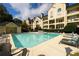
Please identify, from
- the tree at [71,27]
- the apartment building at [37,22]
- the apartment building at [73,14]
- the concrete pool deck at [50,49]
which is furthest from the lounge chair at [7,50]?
the apartment building at [73,14]

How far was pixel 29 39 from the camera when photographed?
3092 mm

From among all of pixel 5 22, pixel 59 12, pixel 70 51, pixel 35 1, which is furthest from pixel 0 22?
pixel 70 51

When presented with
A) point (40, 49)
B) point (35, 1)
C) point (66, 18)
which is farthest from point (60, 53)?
point (35, 1)

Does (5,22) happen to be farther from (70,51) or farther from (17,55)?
(70,51)

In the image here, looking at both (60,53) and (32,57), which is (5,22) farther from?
(60,53)

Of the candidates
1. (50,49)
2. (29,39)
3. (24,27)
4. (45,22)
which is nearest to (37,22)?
(45,22)

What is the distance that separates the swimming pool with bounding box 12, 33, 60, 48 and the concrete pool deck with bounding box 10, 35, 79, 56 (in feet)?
0.24

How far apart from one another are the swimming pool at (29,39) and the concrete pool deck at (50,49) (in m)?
0.07

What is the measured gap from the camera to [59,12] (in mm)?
3162

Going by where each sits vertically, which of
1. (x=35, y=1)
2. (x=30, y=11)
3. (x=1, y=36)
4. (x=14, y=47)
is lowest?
(x=14, y=47)

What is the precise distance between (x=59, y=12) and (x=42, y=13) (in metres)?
0.35

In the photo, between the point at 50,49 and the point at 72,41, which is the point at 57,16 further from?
the point at 50,49

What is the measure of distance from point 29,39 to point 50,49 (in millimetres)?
457

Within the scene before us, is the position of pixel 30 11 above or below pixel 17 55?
above
